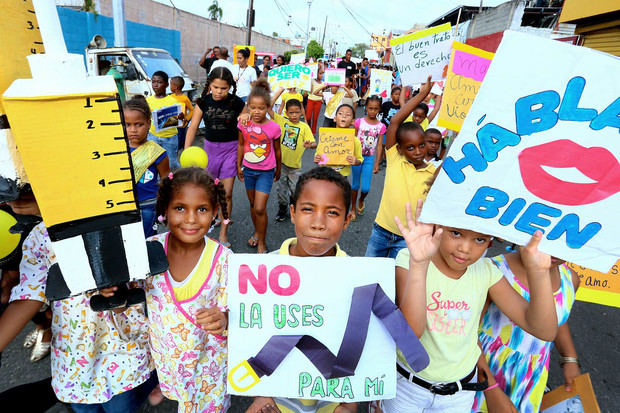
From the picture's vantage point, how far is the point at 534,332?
1.42m

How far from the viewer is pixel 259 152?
376 centimetres

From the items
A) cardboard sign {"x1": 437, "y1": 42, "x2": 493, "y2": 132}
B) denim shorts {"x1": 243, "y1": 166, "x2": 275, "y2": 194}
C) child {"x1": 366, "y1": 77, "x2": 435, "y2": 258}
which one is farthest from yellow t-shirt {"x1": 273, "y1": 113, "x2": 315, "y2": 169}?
cardboard sign {"x1": 437, "y1": 42, "x2": 493, "y2": 132}

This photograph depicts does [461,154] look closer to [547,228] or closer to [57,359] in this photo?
[547,228]

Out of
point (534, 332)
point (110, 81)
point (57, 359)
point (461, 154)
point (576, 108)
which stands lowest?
point (57, 359)

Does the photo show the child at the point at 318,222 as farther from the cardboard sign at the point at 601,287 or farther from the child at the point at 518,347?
the cardboard sign at the point at 601,287

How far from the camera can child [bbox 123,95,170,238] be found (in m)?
2.82

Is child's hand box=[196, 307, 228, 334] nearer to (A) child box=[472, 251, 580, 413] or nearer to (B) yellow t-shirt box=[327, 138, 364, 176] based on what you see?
(A) child box=[472, 251, 580, 413]

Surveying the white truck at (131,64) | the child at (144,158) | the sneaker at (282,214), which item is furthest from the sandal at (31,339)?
Answer: the white truck at (131,64)

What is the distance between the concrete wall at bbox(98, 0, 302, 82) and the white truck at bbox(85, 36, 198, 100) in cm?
731

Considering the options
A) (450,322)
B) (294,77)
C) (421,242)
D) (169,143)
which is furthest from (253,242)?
(294,77)

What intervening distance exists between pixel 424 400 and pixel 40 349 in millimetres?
2481

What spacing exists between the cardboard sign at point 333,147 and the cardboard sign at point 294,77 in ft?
6.91

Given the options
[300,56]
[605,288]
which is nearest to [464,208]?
[605,288]

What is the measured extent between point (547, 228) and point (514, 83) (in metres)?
0.55
